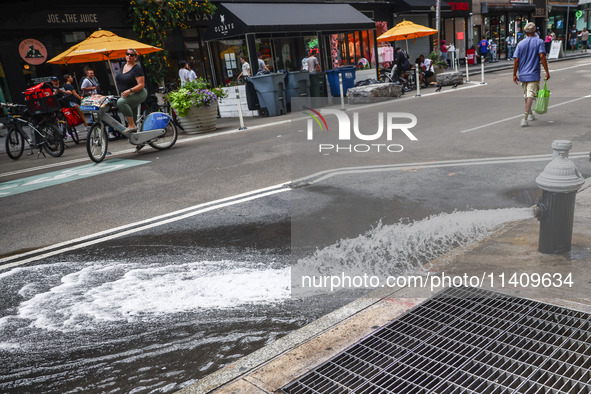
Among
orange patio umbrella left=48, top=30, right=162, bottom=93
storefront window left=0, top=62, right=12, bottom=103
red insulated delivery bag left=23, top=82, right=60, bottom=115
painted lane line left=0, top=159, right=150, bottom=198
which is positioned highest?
orange patio umbrella left=48, top=30, right=162, bottom=93

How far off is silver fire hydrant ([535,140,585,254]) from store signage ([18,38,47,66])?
16.8 meters

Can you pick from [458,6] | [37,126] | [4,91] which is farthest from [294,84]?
[458,6]

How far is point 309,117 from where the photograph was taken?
4.52m

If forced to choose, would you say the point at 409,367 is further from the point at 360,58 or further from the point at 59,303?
the point at 360,58

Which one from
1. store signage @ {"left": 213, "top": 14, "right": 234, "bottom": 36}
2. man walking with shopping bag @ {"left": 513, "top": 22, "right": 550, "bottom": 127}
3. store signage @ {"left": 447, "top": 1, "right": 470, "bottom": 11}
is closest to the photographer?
man walking with shopping bag @ {"left": 513, "top": 22, "right": 550, "bottom": 127}

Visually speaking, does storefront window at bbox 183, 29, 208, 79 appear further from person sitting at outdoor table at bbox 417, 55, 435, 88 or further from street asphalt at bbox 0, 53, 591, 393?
street asphalt at bbox 0, 53, 591, 393

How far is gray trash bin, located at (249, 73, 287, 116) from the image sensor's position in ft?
52.9

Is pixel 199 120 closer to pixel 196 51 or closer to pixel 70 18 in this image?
pixel 70 18

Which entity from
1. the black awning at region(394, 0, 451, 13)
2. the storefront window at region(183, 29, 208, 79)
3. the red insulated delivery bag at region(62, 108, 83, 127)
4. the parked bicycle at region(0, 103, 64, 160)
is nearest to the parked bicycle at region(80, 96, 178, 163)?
the parked bicycle at region(0, 103, 64, 160)

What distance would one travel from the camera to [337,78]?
62.0 ft

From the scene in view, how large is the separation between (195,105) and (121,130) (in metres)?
3.40

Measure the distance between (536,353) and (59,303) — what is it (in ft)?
11.1

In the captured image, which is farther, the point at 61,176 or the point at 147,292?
the point at 61,176

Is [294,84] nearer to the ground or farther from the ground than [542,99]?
farther from the ground
